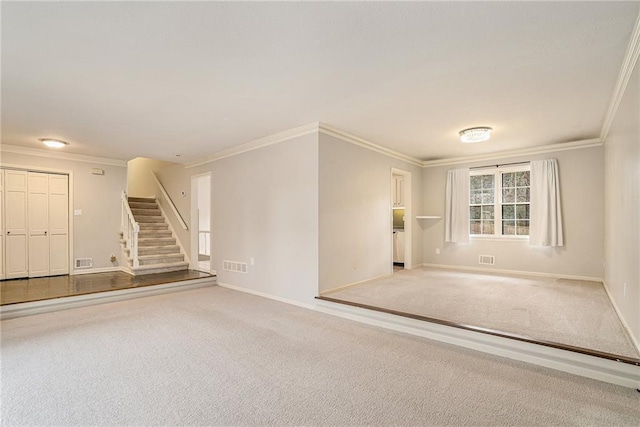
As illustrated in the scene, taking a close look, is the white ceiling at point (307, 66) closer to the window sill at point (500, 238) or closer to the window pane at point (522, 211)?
the window pane at point (522, 211)

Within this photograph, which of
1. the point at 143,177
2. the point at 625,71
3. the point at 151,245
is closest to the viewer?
the point at 625,71

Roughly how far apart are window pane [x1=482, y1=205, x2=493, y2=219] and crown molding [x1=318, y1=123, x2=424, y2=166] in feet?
5.53

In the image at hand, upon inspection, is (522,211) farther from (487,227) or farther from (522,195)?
(487,227)

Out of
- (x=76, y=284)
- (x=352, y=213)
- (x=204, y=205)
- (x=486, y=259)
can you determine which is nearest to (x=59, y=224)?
(x=76, y=284)

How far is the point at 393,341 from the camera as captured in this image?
315cm

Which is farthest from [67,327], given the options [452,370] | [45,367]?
[452,370]

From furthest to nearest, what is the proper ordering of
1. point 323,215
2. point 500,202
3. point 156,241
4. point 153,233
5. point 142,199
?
1. point 142,199
2. point 153,233
3. point 156,241
4. point 500,202
5. point 323,215

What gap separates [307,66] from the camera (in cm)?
269

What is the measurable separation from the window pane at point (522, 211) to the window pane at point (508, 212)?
69 millimetres

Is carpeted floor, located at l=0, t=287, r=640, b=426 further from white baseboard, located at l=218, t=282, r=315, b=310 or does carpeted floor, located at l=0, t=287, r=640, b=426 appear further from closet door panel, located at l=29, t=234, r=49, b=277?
closet door panel, located at l=29, t=234, r=49, b=277

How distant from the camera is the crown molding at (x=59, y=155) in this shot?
17.9ft

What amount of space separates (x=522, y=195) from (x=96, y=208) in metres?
8.67

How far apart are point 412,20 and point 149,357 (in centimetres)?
344

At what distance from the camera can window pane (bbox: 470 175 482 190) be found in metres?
6.54
